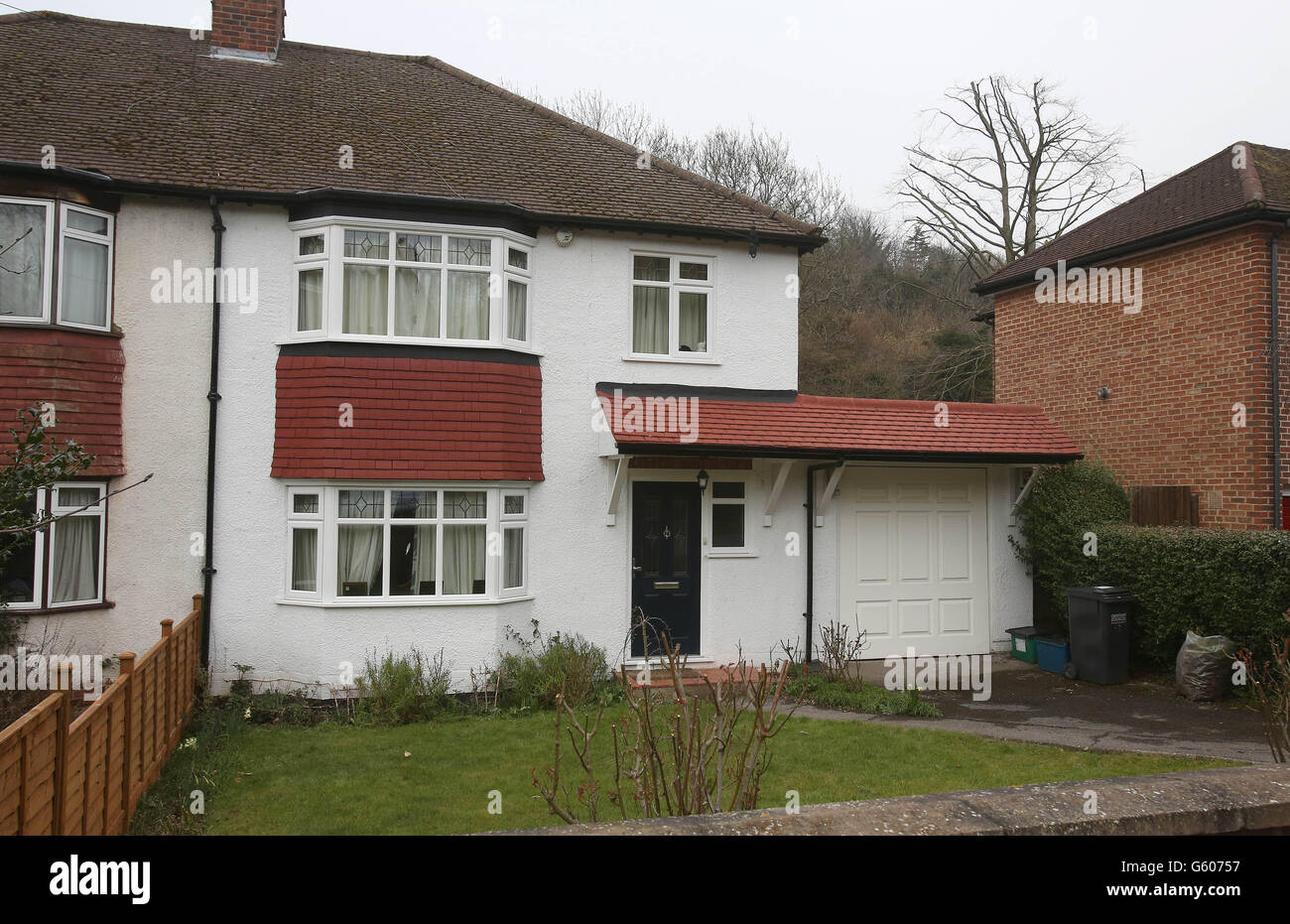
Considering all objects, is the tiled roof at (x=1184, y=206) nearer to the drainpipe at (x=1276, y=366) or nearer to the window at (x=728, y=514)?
the drainpipe at (x=1276, y=366)

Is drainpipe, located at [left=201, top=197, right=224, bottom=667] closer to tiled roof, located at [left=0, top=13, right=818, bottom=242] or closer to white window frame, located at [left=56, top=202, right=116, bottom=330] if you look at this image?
tiled roof, located at [left=0, top=13, right=818, bottom=242]

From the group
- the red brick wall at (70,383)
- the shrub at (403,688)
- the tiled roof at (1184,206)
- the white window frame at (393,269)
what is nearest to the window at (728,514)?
the white window frame at (393,269)

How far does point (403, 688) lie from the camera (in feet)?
32.3

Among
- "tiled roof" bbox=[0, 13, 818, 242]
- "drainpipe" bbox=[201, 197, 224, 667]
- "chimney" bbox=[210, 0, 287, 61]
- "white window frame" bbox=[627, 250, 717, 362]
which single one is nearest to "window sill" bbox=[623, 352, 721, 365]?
"white window frame" bbox=[627, 250, 717, 362]

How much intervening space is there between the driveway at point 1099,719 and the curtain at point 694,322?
4.97 meters

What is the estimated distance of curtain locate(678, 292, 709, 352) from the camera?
12.1m

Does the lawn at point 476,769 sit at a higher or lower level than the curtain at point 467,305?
lower

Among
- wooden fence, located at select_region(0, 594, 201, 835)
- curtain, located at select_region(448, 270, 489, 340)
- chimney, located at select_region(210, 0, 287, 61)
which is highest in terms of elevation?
chimney, located at select_region(210, 0, 287, 61)

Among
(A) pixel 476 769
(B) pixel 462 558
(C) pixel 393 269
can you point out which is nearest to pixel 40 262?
(C) pixel 393 269

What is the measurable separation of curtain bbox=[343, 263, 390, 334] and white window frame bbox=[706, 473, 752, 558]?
15.3ft

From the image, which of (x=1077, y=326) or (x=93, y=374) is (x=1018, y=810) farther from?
(x=1077, y=326)

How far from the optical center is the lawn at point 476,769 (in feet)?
21.6

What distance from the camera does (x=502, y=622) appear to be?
10805 mm

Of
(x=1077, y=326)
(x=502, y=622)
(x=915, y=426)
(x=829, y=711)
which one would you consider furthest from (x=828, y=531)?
(x=1077, y=326)
